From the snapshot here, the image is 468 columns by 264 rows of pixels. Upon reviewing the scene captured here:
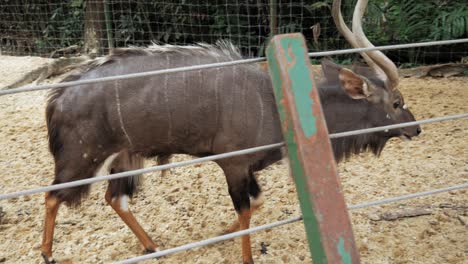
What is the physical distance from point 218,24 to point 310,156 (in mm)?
6547

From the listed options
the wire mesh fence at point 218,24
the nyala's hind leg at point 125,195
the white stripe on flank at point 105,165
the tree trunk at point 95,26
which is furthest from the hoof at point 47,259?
the tree trunk at point 95,26

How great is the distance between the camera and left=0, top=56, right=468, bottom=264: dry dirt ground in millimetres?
2984

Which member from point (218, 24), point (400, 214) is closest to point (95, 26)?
point (218, 24)

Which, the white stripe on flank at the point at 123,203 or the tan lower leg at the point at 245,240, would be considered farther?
the white stripe on flank at the point at 123,203

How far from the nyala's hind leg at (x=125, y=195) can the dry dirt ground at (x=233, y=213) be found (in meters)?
0.11

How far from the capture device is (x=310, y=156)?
1.35 meters

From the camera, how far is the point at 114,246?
10.2 feet

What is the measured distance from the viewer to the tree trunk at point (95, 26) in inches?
289

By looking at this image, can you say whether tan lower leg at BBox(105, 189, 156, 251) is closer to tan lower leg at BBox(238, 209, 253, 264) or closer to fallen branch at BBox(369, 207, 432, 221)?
tan lower leg at BBox(238, 209, 253, 264)

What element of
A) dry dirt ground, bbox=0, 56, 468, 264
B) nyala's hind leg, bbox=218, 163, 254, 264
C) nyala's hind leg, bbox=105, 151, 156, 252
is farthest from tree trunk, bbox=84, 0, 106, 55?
nyala's hind leg, bbox=218, 163, 254, 264

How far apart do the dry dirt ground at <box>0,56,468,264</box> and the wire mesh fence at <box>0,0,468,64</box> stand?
2.27 metres

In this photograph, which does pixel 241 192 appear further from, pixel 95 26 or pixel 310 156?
pixel 95 26

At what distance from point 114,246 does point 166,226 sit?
367 mm

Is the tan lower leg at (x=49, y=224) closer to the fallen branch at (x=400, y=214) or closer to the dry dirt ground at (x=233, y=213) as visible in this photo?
the dry dirt ground at (x=233, y=213)
